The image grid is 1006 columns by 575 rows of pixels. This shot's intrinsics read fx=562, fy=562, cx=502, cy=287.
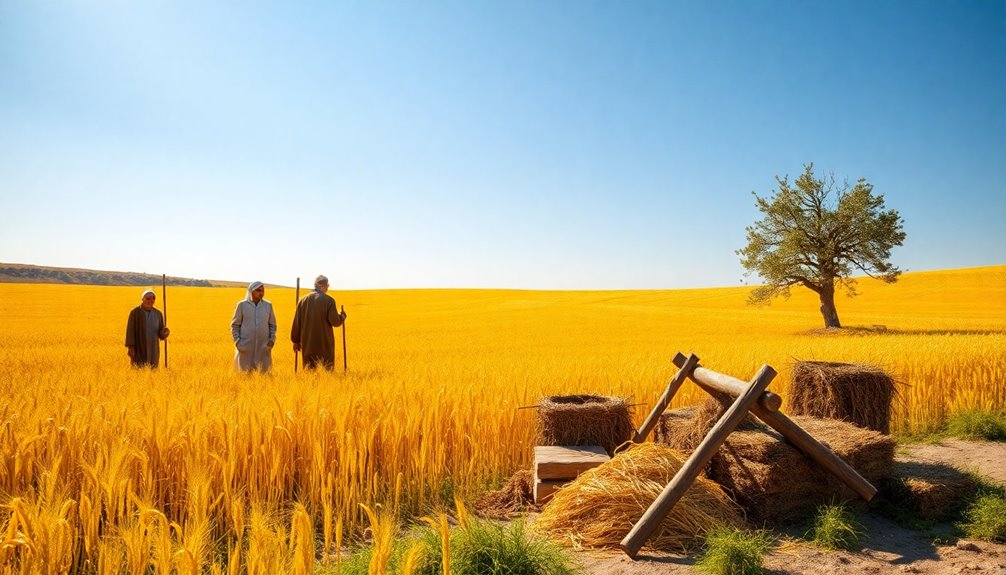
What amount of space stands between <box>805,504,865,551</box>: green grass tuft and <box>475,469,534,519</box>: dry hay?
2126 millimetres

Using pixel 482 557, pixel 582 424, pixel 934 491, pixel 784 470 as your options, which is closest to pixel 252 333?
pixel 582 424

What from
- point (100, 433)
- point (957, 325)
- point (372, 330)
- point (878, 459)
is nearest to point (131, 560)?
point (100, 433)

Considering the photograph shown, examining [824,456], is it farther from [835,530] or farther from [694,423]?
[694,423]

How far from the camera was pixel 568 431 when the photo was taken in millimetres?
5211

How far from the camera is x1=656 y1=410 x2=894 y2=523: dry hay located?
426 centimetres

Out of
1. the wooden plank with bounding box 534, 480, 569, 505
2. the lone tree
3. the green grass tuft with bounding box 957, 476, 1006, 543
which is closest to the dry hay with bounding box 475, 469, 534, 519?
the wooden plank with bounding box 534, 480, 569, 505

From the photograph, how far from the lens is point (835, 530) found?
13.1 feet

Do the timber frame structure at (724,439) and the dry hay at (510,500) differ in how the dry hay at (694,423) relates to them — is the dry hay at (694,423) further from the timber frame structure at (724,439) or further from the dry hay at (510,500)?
the dry hay at (510,500)

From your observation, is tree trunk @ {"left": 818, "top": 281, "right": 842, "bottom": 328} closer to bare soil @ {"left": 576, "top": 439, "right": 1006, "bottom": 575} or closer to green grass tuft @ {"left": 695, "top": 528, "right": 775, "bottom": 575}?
bare soil @ {"left": 576, "top": 439, "right": 1006, "bottom": 575}

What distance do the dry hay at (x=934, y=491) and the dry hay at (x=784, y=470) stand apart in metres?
0.15

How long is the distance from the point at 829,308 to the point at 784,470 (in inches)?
1006

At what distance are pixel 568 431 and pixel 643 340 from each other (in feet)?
50.1

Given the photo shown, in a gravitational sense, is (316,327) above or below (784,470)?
above

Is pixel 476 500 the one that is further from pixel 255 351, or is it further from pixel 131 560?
pixel 255 351
